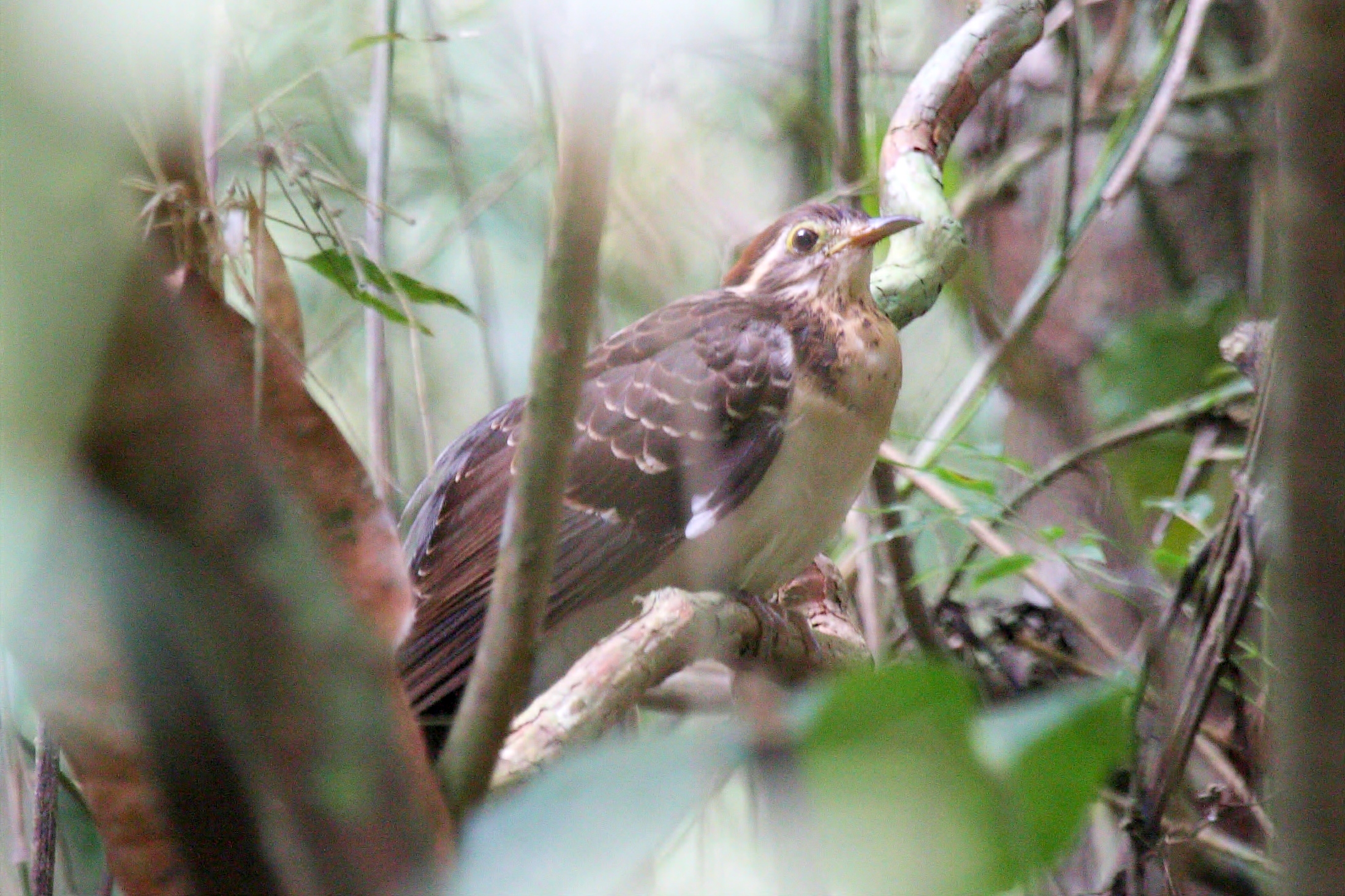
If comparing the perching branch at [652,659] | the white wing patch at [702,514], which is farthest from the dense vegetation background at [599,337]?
the white wing patch at [702,514]

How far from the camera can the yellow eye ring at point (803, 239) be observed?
9.29 ft

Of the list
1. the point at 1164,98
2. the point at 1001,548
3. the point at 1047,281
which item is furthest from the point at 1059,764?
the point at 1164,98

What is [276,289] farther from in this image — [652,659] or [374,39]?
[652,659]

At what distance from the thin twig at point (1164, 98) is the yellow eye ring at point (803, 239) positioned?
598 millimetres

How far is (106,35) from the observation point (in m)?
0.76

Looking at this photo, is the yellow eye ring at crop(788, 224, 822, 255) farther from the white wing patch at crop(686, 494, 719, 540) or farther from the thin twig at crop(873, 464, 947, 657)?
the white wing patch at crop(686, 494, 719, 540)

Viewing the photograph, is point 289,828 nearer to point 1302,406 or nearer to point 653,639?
point 1302,406

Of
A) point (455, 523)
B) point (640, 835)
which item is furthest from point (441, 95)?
point (640, 835)

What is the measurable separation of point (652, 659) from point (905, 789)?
106cm

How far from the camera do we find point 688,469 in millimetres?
2520

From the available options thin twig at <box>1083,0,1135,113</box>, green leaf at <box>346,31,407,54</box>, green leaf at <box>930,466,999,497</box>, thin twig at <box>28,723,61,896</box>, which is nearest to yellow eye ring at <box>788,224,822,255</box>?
green leaf at <box>930,466,999,497</box>

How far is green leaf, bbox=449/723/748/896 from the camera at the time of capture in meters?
0.67

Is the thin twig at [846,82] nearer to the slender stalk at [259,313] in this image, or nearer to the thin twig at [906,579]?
the thin twig at [906,579]

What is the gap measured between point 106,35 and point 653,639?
1.08 meters
